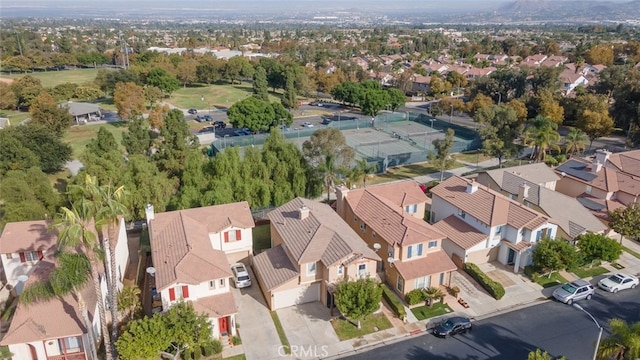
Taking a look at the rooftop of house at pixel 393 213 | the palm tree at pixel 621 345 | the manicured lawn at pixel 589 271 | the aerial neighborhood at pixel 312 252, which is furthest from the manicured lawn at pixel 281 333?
the manicured lawn at pixel 589 271

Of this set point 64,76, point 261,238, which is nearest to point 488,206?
point 261,238

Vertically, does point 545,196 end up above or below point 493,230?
above

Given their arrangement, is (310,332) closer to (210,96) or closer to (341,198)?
(341,198)

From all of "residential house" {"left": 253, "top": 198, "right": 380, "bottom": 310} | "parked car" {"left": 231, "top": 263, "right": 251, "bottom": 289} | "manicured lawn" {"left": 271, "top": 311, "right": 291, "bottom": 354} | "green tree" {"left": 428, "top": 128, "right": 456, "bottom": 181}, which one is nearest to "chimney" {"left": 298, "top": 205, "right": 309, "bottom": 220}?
"residential house" {"left": 253, "top": 198, "right": 380, "bottom": 310}

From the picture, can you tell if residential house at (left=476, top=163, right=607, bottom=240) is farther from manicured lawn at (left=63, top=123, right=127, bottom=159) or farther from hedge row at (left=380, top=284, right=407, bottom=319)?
manicured lawn at (left=63, top=123, right=127, bottom=159)

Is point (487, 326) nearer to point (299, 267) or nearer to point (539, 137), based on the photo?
point (299, 267)

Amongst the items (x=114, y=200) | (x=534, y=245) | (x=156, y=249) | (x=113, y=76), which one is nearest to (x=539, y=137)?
(x=534, y=245)
